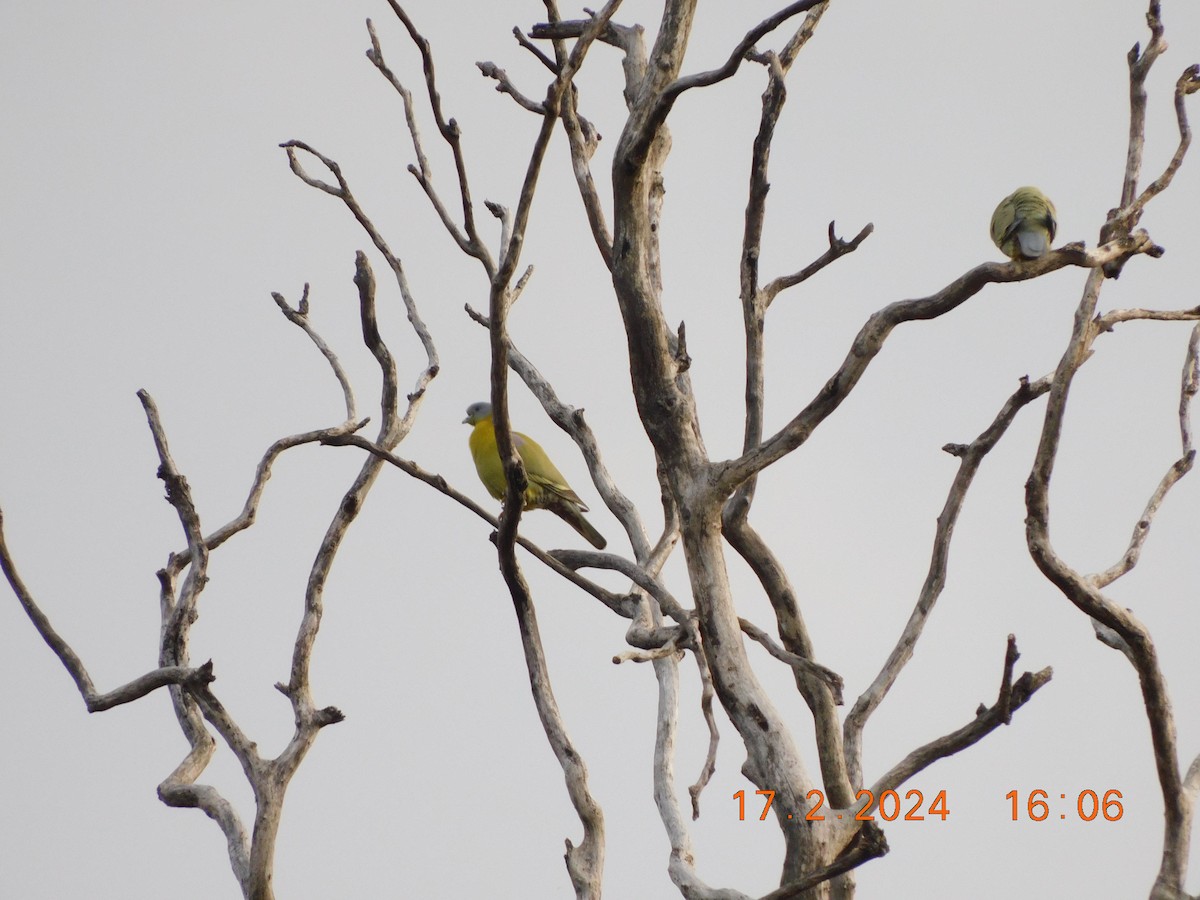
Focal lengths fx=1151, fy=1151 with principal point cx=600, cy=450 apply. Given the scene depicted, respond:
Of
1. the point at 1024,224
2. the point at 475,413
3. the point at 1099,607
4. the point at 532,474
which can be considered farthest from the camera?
the point at 475,413

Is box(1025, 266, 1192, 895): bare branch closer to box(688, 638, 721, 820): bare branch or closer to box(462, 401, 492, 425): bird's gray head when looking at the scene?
box(688, 638, 721, 820): bare branch

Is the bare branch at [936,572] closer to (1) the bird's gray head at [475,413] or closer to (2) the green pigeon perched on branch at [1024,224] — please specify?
(2) the green pigeon perched on branch at [1024,224]

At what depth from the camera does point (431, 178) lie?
13.0 feet

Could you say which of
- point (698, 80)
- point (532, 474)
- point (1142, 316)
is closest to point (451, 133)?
point (698, 80)

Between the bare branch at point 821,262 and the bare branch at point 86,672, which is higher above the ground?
the bare branch at point 821,262

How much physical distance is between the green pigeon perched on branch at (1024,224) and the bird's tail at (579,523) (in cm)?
258

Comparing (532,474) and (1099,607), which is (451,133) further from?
(532,474)

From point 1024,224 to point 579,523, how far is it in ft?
9.36

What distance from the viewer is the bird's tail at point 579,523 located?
588 centimetres

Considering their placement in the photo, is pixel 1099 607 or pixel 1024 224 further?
pixel 1024 224

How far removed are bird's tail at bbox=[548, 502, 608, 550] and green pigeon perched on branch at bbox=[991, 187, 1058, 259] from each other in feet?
8.45

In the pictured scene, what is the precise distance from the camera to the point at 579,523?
5.94 meters

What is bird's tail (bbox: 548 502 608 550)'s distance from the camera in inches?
231

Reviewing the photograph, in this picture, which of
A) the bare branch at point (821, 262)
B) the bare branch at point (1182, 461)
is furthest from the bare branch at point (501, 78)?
the bare branch at point (1182, 461)
